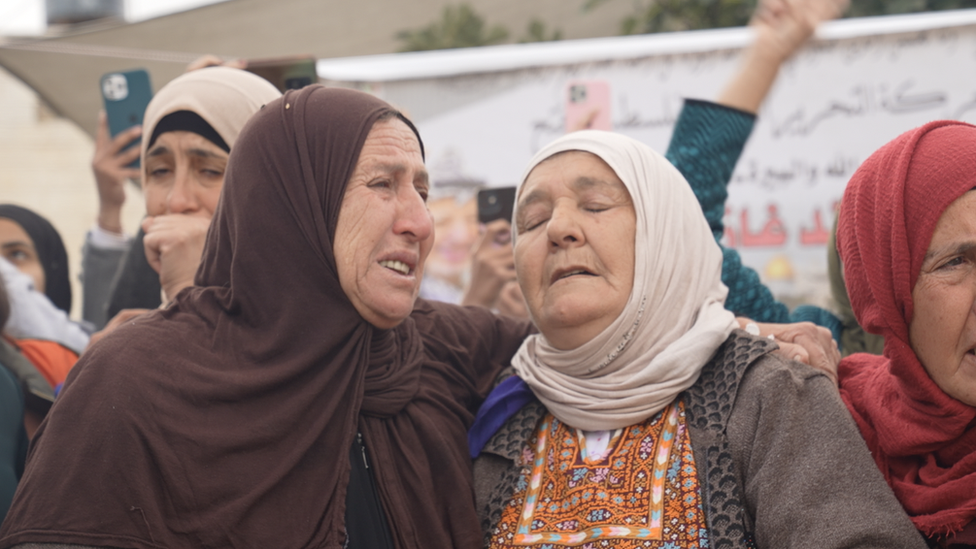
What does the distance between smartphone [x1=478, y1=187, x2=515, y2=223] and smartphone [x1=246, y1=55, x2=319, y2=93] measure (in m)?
0.78

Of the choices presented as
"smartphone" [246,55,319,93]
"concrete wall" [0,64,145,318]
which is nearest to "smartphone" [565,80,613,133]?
"smartphone" [246,55,319,93]

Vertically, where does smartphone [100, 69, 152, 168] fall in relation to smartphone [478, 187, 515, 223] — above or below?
above

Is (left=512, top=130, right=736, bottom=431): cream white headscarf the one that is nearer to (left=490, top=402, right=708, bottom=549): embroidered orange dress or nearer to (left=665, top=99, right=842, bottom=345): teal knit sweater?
(left=490, top=402, right=708, bottom=549): embroidered orange dress

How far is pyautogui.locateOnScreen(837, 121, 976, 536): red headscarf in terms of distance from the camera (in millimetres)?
1819

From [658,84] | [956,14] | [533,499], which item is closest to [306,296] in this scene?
[533,499]

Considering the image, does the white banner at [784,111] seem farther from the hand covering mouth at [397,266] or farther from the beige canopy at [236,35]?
the hand covering mouth at [397,266]

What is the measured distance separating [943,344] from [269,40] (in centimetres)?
751

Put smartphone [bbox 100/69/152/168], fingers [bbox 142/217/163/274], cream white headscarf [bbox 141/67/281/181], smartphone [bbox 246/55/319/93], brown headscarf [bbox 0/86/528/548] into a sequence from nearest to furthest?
brown headscarf [bbox 0/86/528/548] → fingers [bbox 142/217/163/274] → cream white headscarf [bbox 141/67/281/181] → smartphone [bbox 246/55/319/93] → smartphone [bbox 100/69/152/168]

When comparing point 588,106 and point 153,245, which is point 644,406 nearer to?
point 153,245

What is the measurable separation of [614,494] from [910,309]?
2.50 feet

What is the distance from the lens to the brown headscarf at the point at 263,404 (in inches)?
69.7

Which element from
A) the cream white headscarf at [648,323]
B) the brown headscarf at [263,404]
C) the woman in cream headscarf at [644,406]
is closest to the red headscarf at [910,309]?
the woman in cream headscarf at [644,406]

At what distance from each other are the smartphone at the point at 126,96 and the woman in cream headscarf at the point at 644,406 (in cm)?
179

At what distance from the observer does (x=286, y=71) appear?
3.14 meters
